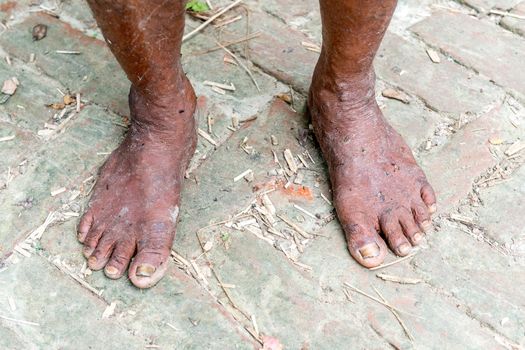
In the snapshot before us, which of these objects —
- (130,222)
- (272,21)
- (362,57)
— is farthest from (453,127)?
(130,222)

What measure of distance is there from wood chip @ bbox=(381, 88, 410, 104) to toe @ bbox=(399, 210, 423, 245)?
50cm

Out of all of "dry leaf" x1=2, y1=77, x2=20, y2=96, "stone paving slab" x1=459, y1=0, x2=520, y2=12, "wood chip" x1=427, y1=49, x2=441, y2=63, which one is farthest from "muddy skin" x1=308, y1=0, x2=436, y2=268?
"dry leaf" x1=2, y1=77, x2=20, y2=96

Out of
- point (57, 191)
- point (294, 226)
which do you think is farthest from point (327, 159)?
point (57, 191)

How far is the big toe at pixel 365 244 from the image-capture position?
1772mm

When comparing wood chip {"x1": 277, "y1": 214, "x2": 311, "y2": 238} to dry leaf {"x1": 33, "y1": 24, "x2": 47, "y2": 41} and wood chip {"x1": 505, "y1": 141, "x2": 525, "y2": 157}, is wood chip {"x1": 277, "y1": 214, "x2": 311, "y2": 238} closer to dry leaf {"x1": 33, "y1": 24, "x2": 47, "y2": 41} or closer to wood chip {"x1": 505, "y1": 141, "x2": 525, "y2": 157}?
wood chip {"x1": 505, "y1": 141, "x2": 525, "y2": 157}

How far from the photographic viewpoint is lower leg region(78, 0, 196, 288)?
1.63m

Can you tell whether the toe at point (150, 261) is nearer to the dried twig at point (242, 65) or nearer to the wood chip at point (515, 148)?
the dried twig at point (242, 65)

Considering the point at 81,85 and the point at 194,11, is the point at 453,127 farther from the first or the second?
the point at 81,85

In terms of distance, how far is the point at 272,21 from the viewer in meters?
2.48

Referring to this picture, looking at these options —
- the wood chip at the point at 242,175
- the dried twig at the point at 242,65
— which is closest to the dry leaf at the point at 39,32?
the dried twig at the point at 242,65

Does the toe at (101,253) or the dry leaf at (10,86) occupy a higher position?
the toe at (101,253)

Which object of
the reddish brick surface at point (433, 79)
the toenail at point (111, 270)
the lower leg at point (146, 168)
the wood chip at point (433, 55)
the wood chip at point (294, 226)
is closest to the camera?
the lower leg at point (146, 168)

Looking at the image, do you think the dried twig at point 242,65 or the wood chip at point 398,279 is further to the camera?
the dried twig at point 242,65

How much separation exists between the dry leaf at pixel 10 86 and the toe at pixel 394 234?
4.24ft
